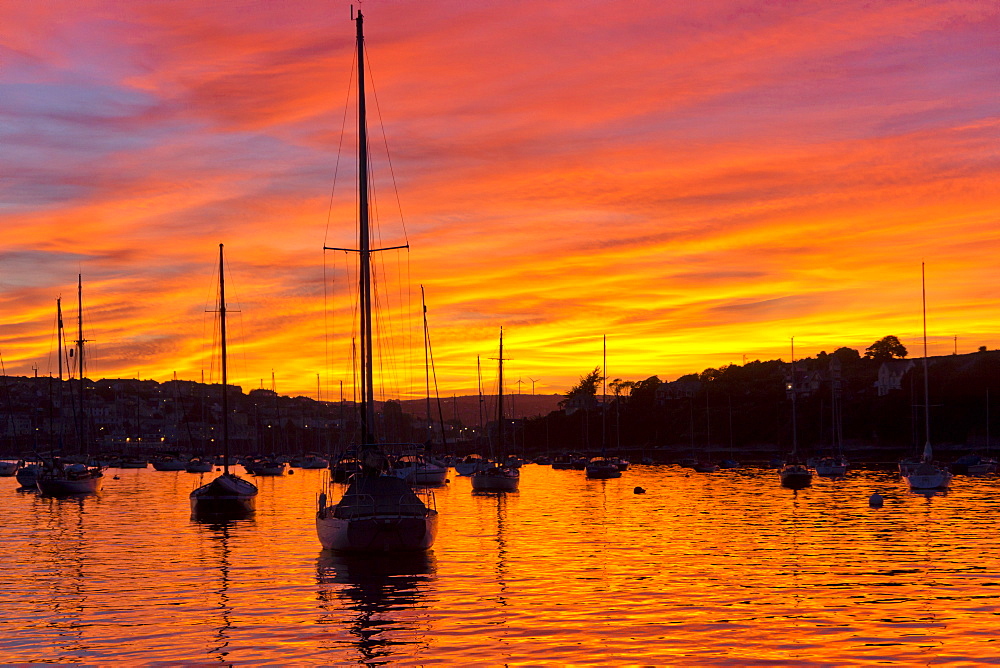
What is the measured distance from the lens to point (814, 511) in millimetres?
70000

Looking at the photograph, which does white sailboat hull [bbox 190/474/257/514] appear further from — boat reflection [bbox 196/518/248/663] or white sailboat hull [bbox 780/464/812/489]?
white sailboat hull [bbox 780/464/812/489]

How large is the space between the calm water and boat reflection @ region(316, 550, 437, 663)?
0.42 ft

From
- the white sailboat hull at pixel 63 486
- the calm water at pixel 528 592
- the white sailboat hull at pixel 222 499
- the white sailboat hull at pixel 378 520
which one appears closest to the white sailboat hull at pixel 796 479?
the calm water at pixel 528 592

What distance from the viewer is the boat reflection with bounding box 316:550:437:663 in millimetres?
26344

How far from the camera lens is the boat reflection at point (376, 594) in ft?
86.4

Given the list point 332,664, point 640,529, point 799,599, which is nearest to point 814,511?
point 640,529

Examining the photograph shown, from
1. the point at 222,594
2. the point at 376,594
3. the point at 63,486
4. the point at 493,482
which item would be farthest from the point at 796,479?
the point at 222,594

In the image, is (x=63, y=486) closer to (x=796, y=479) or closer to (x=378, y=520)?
(x=796, y=479)

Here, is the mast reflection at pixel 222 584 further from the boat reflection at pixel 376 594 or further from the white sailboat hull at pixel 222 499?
the boat reflection at pixel 376 594

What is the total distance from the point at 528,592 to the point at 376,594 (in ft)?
14.7

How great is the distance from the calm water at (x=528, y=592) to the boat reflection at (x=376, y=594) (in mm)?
129

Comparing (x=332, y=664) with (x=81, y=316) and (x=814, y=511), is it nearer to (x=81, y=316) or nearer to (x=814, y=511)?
(x=814, y=511)

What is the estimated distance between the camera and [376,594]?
3403 centimetres

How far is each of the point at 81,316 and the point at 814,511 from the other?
6690 centimetres
